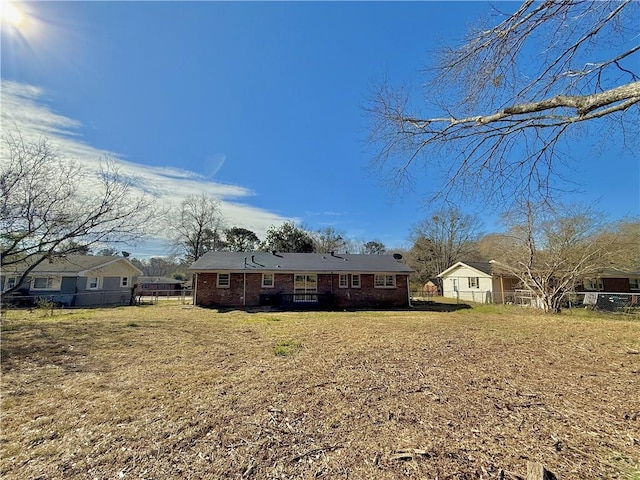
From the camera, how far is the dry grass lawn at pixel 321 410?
266cm

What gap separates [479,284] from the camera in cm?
2569

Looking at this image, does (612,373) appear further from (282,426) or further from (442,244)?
(442,244)

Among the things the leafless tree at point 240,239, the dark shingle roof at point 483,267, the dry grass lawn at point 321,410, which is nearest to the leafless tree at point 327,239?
the leafless tree at point 240,239

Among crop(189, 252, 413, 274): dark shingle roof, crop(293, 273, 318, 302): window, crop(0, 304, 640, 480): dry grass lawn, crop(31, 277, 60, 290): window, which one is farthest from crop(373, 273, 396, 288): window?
crop(31, 277, 60, 290): window

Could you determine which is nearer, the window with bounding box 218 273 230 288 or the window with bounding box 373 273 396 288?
the window with bounding box 218 273 230 288

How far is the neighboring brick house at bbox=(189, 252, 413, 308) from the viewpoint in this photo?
18.2 meters

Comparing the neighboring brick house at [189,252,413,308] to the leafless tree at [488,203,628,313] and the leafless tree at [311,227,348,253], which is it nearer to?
the leafless tree at [488,203,628,313]

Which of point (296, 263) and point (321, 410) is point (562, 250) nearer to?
point (296, 263)

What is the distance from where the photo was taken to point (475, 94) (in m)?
4.25

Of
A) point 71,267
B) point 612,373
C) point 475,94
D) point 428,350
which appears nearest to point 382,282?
point 428,350

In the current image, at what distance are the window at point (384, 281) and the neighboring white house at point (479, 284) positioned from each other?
9.33 metres

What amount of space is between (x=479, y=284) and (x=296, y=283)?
16.8 metres

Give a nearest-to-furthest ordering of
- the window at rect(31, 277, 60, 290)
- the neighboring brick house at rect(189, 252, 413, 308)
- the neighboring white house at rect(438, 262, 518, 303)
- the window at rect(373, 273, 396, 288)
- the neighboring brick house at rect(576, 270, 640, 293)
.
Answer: the neighboring brick house at rect(189, 252, 413, 308), the window at rect(373, 273, 396, 288), the window at rect(31, 277, 60, 290), the neighboring white house at rect(438, 262, 518, 303), the neighboring brick house at rect(576, 270, 640, 293)

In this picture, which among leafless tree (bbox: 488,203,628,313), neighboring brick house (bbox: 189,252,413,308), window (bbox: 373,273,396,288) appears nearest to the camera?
leafless tree (bbox: 488,203,628,313)
